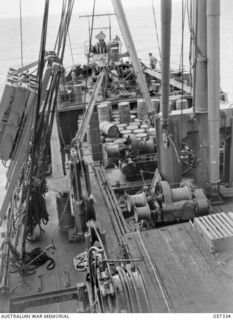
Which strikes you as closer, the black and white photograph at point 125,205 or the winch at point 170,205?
the black and white photograph at point 125,205

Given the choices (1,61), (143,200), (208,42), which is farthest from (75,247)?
(1,61)

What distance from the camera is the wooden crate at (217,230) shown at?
229 inches

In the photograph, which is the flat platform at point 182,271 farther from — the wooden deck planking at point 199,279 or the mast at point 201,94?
the mast at point 201,94

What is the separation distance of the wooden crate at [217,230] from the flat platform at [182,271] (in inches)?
4.6

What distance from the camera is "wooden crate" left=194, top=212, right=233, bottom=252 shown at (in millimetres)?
5824

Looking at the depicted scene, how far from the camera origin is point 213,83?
25.7 ft

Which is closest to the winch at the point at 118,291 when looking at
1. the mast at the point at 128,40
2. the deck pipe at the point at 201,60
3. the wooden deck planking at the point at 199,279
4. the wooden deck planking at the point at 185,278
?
the wooden deck planking at the point at 185,278

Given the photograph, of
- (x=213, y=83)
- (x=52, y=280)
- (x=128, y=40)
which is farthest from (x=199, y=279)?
(x=128, y=40)

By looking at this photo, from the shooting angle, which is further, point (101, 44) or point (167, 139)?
point (101, 44)

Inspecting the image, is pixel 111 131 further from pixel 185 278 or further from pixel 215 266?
pixel 185 278

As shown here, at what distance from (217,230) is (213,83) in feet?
10.0

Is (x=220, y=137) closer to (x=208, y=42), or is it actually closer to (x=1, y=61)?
(x=208, y=42)

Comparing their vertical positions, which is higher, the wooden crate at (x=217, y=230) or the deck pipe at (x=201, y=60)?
the deck pipe at (x=201, y=60)

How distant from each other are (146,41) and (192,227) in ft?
175
